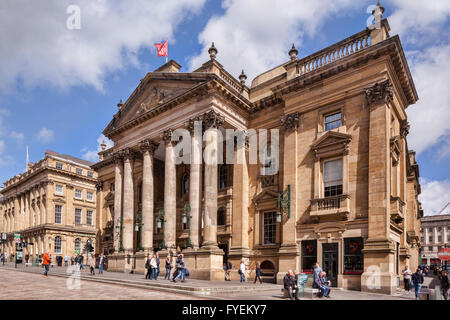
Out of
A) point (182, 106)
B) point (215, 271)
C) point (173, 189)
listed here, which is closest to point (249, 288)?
point (215, 271)

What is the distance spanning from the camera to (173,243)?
26.2m

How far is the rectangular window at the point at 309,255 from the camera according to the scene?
2237 cm

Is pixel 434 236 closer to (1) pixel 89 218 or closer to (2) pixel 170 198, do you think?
(1) pixel 89 218

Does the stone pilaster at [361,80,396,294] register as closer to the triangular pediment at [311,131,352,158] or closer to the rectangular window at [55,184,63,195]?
the triangular pediment at [311,131,352,158]

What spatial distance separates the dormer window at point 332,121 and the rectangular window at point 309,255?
7324mm

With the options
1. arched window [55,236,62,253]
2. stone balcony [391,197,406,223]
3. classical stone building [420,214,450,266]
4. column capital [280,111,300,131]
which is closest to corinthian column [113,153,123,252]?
column capital [280,111,300,131]

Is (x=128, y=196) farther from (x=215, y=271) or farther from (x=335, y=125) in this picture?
(x=335, y=125)

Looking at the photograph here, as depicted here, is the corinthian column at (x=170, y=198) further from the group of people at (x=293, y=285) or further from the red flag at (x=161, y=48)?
the group of people at (x=293, y=285)

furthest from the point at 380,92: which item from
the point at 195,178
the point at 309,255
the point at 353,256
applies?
the point at 195,178

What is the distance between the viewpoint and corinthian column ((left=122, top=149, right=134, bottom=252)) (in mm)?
30359

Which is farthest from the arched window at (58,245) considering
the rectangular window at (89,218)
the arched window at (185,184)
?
the arched window at (185,184)

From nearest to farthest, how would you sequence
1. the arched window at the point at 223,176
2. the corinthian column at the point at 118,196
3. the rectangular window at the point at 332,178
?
the rectangular window at the point at 332,178
the arched window at the point at 223,176
the corinthian column at the point at 118,196

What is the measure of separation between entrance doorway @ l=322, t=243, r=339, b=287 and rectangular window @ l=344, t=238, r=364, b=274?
2.25 ft
